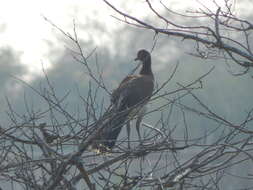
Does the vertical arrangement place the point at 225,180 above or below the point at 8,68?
below

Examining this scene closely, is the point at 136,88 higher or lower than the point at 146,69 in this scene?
lower

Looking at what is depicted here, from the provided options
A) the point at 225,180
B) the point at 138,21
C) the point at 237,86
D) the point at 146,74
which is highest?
the point at 237,86

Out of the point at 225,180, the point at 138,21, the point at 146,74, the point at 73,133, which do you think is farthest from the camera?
the point at 225,180

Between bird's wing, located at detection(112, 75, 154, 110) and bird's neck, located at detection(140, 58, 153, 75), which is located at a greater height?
bird's neck, located at detection(140, 58, 153, 75)

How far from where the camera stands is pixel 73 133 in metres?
5.01

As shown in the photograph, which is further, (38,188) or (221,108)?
(221,108)

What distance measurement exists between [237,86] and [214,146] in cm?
4990

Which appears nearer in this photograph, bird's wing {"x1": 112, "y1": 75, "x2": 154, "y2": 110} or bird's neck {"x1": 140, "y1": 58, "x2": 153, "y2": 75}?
bird's wing {"x1": 112, "y1": 75, "x2": 154, "y2": 110}

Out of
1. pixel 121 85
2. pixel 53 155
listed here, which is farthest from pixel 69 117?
pixel 121 85

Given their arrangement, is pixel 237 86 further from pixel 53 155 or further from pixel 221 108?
pixel 53 155

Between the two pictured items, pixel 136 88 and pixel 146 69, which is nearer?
pixel 136 88

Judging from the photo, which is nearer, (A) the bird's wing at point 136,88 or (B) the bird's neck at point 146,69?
(A) the bird's wing at point 136,88

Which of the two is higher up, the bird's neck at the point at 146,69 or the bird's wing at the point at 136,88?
the bird's neck at the point at 146,69

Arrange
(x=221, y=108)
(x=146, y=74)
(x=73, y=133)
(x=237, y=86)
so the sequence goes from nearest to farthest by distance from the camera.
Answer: (x=73, y=133), (x=146, y=74), (x=221, y=108), (x=237, y=86)
